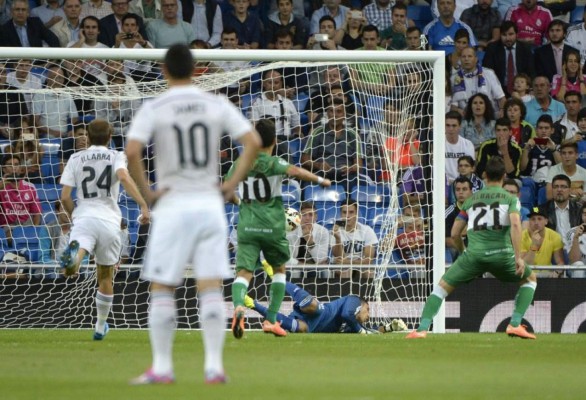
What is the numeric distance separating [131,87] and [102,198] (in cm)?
362

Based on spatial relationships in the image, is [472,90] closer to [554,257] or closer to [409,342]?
[554,257]

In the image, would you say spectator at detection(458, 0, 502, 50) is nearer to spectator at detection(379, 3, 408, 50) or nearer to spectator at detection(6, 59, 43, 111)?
spectator at detection(379, 3, 408, 50)

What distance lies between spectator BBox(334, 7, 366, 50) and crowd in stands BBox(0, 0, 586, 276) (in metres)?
0.02

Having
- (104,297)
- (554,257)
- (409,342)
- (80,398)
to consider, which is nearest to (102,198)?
(104,297)

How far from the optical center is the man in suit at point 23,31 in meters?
18.4

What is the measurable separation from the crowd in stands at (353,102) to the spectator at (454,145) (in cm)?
3

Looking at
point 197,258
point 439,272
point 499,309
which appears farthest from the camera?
point 499,309

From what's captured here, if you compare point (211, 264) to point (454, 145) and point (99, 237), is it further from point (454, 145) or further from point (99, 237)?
point (454, 145)

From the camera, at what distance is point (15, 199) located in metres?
16.0

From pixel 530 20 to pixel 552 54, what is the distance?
3.04 ft

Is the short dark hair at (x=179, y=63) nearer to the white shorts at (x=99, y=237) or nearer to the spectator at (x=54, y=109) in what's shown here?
the white shorts at (x=99, y=237)

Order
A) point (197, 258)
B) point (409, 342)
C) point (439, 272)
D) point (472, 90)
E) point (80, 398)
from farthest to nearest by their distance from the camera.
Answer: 1. point (472, 90)
2. point (439, 272)
3. point (409, 342)
4. point (197, 258)
5. point (80, 398)

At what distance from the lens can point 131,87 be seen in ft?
50.9

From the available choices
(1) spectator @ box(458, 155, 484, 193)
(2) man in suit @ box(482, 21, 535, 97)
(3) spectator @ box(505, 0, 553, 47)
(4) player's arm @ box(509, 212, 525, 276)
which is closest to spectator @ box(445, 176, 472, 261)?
(1) spectator @ box(458, 155, 484, 193)
